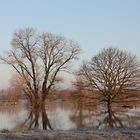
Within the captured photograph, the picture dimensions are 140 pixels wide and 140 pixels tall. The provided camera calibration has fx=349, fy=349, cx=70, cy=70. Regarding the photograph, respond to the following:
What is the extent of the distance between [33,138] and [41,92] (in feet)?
101

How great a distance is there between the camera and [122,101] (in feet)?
138

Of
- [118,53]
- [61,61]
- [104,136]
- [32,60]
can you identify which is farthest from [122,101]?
[104,136]

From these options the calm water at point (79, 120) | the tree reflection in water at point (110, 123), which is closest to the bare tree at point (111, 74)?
the calm water at point (79, 120)

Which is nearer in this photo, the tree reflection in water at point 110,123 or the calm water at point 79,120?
the tree reflection in water at point 110,123

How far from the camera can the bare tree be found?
41281 millimetres

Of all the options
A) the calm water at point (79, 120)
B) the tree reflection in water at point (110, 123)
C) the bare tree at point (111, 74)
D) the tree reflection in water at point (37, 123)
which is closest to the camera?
the tree reflection in water at point (110, 123)

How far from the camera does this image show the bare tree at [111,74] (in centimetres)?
4128

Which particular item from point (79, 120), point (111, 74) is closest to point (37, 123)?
point (79, 120)

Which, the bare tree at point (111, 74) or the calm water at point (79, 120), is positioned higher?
the bare tree at point (111, 74)

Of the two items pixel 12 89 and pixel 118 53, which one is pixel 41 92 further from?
pixel 118 53

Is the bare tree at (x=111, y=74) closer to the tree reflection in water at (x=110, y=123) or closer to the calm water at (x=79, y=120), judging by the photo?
the calm water at (x=79, y=120)

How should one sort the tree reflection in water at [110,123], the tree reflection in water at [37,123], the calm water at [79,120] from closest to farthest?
1. the tree reflection in water at [110,123]
2. the tree reflection in water at [37,123]
3. the calm water at [79,120]

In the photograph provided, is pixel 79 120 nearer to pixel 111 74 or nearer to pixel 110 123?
pixel 110 123

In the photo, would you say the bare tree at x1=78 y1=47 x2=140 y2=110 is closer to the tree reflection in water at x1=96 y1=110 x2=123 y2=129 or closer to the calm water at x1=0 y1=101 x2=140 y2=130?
the calm water at x1=0 y1=101 x2=140 y2=130
